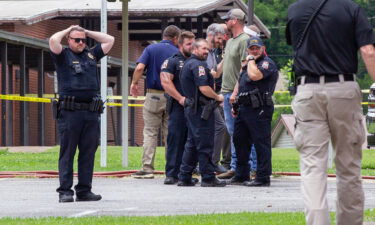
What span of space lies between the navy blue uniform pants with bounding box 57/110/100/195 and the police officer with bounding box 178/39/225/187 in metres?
1.98

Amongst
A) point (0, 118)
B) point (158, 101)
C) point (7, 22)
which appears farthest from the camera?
point (7, 22)

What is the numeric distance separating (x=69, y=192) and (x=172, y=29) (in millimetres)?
3995

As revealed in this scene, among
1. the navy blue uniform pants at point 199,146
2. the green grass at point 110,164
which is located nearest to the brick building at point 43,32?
the green grass at point 110,164

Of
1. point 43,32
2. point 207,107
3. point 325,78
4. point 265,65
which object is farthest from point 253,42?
point 43,32

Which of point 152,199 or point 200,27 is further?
point 200,27

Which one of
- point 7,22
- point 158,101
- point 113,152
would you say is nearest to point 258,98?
point 158,101

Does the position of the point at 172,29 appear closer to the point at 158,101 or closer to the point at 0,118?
the point at 158,101

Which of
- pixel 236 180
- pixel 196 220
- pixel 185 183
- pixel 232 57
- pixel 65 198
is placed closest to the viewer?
pixel 196 220

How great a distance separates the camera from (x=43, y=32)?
37750 millimetres

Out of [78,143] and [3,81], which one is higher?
[3,81]

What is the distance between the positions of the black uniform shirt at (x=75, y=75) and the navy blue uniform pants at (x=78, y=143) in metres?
0.20

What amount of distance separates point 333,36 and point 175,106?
622 cm

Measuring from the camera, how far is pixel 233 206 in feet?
34.1

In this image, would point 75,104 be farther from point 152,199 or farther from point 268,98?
point 268,98
